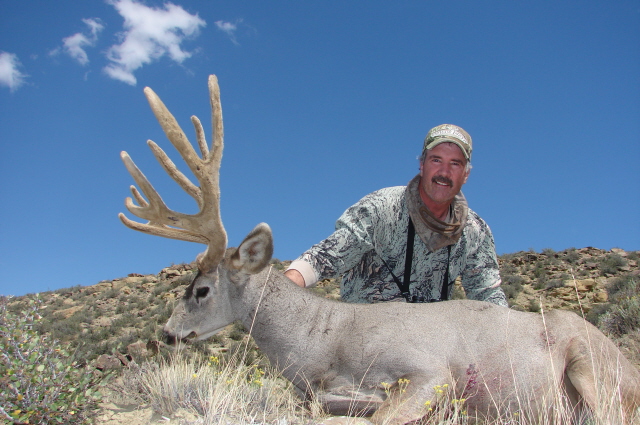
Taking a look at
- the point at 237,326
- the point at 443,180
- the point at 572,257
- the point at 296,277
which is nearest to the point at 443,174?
the point at 443,180

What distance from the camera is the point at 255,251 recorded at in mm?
3598

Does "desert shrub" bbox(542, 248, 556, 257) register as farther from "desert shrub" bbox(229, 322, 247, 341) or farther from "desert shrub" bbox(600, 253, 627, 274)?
"desert shrub" bbox(229, 322, 247, 341)

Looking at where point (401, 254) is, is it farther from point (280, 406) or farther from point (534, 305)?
point (534, 305)

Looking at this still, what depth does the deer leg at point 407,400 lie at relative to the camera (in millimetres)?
2855

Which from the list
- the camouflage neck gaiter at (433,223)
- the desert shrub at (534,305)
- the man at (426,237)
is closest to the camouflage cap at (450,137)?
the man at (426,237)

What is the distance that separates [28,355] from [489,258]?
162 inches

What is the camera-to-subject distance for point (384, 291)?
201 inches

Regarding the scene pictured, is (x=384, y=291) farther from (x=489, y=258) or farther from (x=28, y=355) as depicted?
(x=28, y=355)

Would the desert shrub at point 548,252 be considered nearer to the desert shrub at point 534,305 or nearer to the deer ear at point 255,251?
the desert shrub at point 534,305

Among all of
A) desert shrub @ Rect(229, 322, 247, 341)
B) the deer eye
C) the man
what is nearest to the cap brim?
the man

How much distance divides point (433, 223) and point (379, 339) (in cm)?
183

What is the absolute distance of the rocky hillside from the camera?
956 cm

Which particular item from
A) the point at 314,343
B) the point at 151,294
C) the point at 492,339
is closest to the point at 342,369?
the point at 314,343

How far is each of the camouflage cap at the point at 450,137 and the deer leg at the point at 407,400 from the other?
2566 millimetres
